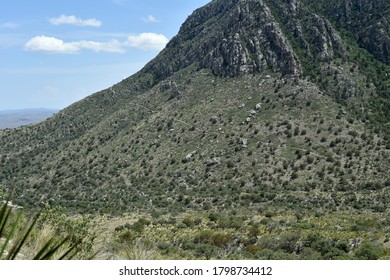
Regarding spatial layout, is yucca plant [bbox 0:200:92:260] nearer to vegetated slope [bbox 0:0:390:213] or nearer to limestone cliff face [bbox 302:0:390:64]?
vegetated slope [bbox 0:0:390:213]

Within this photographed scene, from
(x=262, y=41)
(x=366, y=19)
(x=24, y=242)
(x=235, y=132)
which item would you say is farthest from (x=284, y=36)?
(x=24, y=242)

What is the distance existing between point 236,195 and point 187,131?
21.8 meters

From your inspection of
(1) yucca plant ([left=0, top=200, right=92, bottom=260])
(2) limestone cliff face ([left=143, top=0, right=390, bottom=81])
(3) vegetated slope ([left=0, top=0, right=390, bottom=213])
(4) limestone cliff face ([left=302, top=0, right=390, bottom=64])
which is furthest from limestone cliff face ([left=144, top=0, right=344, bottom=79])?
(1) yucca plant ([left=0, top=200, right=92, bottom=260])

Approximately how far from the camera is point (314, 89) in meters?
76.5

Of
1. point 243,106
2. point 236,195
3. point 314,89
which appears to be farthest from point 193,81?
point 236,195

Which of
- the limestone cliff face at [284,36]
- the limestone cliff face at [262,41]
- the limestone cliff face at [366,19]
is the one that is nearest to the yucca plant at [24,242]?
the limestone cliff face at [262,41]

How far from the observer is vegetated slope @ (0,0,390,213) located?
2290 inches

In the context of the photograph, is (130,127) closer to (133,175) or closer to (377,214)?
(133,175)

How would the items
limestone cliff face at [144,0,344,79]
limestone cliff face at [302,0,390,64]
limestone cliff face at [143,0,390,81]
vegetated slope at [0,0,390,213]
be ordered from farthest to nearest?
limestone cliff face at [302,0,390,64] → limestone cliff face at [143,0,390,81] → limestone cliff face at [144,0,344,79] → vegetated slope at [0,0,390,213]

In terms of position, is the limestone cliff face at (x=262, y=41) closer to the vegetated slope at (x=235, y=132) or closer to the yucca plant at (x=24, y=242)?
the vegetated slope at (x=235, y=132)

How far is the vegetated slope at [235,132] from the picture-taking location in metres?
58.2

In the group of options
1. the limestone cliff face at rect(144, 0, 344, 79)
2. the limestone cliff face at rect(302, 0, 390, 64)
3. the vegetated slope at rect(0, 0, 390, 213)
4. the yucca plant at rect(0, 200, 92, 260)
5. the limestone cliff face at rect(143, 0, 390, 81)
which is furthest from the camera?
the limestone cliff face at rect(302, 0, 390, 64)

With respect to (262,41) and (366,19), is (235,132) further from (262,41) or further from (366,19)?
(366,19)

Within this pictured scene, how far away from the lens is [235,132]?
70.8 metres
